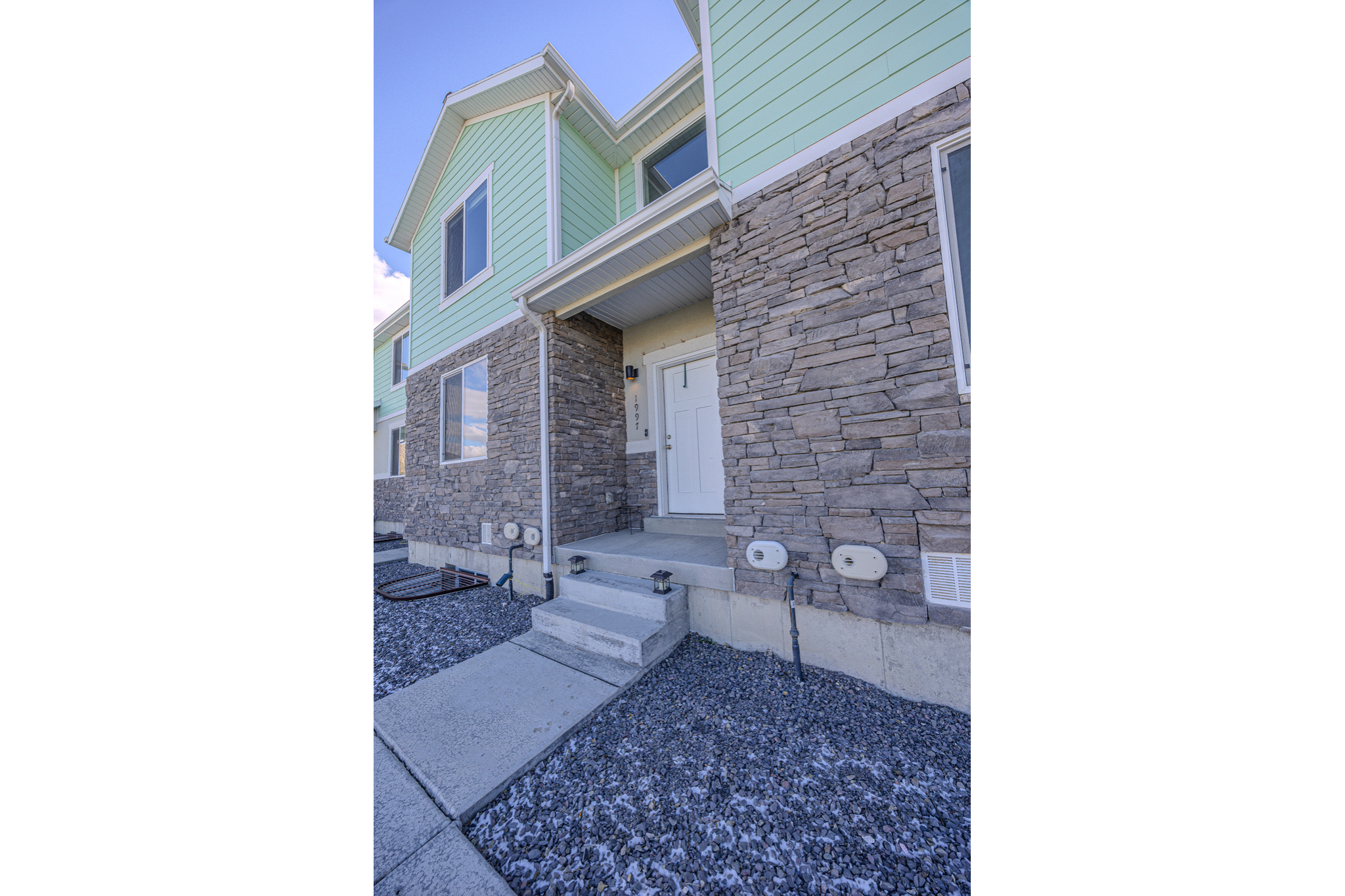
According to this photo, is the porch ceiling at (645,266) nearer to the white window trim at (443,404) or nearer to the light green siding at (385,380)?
the white window trim at (443,404)

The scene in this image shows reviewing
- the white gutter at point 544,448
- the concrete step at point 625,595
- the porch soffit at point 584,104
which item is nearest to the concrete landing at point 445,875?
the concrete step at point 625,595

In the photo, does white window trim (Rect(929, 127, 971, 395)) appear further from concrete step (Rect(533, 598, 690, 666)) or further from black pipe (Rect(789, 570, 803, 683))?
concrete step (Rect(533, 598, 690, 666))

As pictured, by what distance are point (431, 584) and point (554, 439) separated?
2532mm

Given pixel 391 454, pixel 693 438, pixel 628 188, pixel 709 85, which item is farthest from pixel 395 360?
pixel 709 85

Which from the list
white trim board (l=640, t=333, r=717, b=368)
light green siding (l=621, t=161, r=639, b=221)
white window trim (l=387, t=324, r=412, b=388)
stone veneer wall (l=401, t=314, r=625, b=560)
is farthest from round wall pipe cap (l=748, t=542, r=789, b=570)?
white window trim (l=387, t=324, r=412, b=388)

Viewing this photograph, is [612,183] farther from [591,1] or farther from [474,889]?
[474,889]

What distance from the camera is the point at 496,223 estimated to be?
15.8ft

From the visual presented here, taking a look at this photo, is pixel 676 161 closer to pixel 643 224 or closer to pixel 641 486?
pixel 643 224

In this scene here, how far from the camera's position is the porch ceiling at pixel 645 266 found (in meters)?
2.80

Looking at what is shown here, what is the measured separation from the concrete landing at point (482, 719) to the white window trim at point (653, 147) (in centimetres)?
482

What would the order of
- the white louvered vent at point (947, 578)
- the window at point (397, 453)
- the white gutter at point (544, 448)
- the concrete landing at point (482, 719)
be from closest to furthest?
1. the concrete landing at point (482, 719)
2. the white louvered vent at point (947, 578)
3. the white gutter at point (544, 448)
4. the window at point (397, 453)

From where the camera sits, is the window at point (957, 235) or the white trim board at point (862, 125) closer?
the window at point (957, 235)
